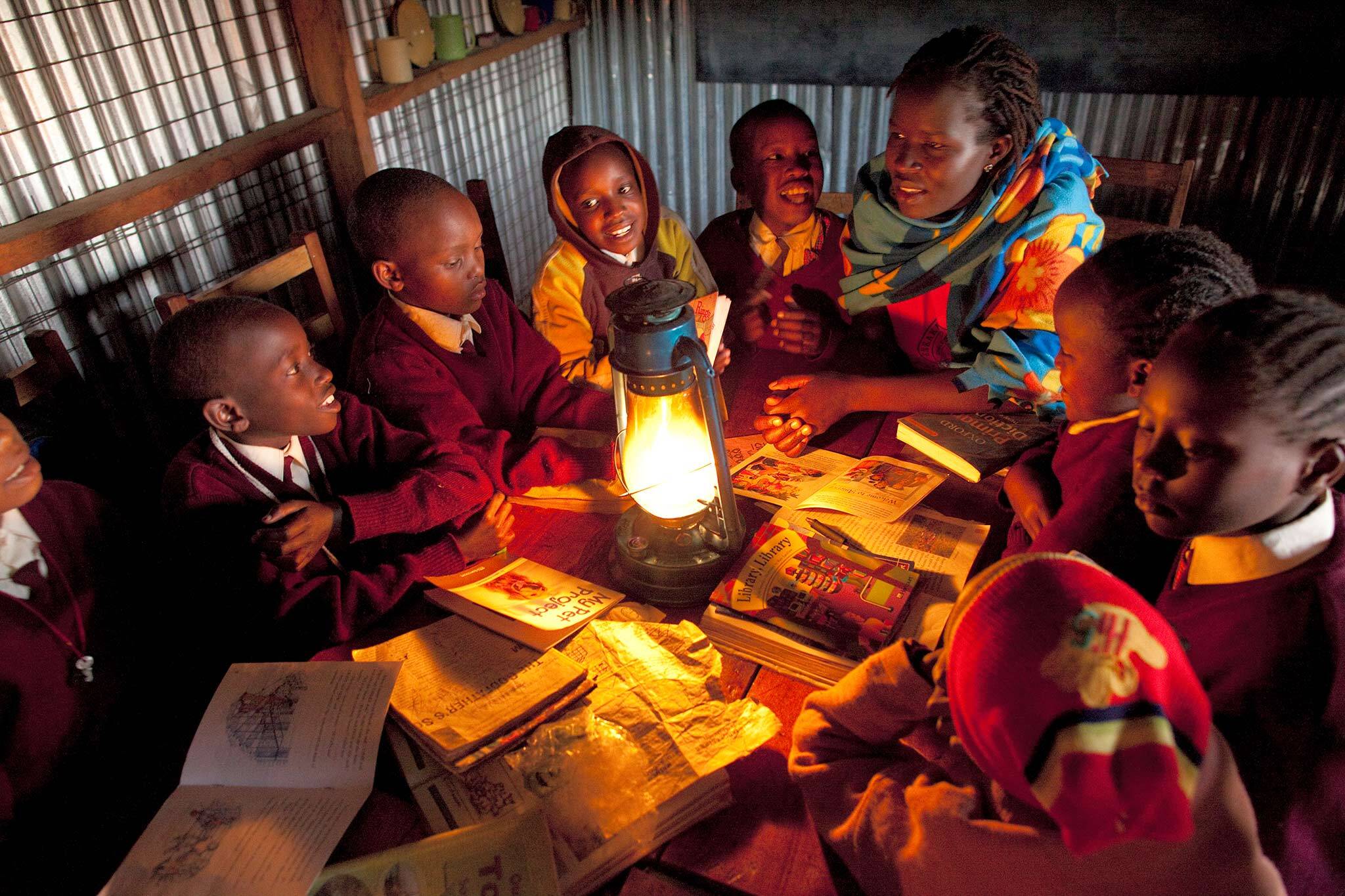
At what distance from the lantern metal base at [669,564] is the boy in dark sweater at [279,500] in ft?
1.02

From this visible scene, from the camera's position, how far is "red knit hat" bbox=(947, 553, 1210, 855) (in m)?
0.58

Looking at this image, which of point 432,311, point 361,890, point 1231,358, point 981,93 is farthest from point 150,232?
point 1231,358

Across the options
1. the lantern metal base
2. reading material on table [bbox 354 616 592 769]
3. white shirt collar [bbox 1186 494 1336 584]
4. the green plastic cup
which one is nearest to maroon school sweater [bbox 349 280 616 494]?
the lantern metal base

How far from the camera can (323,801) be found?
3.24ft

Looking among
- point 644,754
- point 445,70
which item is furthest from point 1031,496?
point 445,70

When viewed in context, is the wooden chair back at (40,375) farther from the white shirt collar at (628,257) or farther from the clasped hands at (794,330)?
the clasped hands at (794,330)

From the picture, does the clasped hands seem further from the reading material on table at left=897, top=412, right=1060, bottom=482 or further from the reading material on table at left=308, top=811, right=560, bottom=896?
the reading material on table at left=308, top=811, right=560, bottom=896

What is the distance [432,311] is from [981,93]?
1.33 metres

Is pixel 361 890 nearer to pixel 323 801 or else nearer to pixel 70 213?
pixel 323 801

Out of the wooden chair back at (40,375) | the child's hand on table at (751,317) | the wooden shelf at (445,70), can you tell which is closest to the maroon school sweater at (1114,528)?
the child's hand on table at (751,317)

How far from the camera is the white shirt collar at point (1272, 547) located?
2.72 ft

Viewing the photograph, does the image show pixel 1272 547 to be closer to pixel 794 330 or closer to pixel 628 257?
pixel 794 330

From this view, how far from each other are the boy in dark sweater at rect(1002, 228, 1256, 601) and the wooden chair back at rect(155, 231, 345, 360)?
1.74 metres

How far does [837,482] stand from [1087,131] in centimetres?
316
